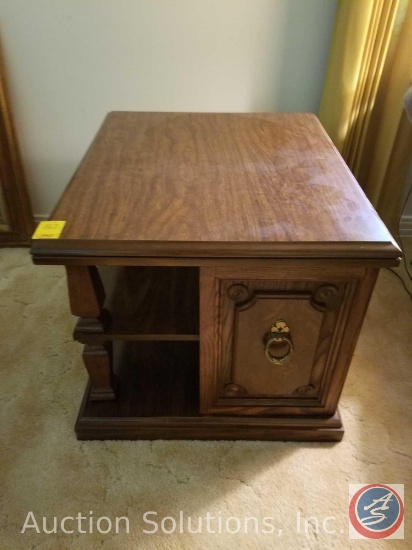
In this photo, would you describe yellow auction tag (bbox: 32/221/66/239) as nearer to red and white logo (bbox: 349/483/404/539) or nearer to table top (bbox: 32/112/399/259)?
table top (bbox: 32/112/399/259)

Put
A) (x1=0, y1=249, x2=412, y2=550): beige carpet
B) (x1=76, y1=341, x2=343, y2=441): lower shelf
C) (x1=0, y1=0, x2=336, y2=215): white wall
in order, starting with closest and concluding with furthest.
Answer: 1. (x1=0, y1=249, x2=412, y2=550): beige carpet
2. (x1=76, y1=341, x2=343, y2=441): lower shelf
3. (x1=0, y1=0, x2=336, y2=215): white wall

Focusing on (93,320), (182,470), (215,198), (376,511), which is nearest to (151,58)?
(215,198)

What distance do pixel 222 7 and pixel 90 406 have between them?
4.07 ft

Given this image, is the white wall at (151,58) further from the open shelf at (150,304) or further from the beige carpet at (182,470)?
the beige carpet at (182,470)

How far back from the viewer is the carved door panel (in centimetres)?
87

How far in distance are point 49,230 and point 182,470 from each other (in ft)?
1.99

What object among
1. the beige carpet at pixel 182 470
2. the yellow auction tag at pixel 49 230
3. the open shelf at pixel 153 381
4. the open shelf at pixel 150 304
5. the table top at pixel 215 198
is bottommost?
the beige carpet at pixel 182 470

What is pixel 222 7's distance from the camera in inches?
55.0

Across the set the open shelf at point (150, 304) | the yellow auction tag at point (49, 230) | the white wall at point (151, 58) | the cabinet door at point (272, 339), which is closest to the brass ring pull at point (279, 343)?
the cabinet door at point (272, 339)

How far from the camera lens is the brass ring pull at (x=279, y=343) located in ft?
3.01

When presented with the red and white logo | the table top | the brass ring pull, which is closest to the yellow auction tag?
the table top

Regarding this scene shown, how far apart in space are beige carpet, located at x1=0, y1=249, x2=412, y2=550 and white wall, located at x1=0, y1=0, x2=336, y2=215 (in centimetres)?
86

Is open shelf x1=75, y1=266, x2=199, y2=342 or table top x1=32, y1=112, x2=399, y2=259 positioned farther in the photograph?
open shelf x1=75, y1=266, x2=199, y2=342

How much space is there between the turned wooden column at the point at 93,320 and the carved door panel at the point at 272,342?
0.22 meters
